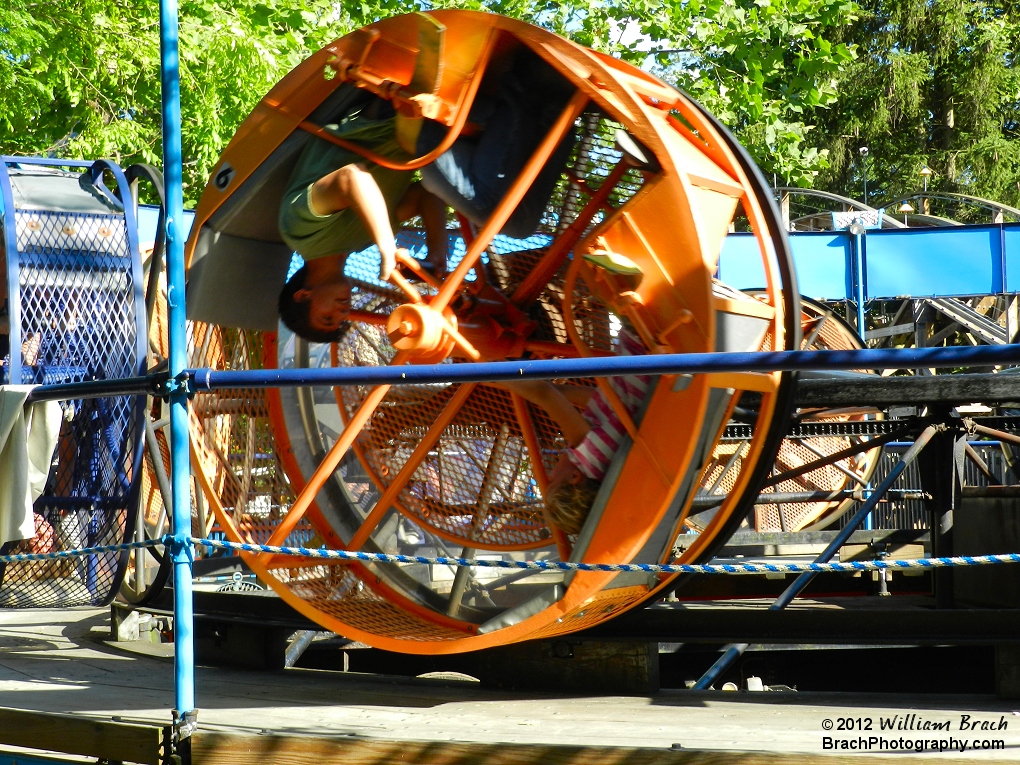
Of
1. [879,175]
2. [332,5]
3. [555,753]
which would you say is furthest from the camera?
[879,175]

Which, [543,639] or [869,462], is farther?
[869,462]

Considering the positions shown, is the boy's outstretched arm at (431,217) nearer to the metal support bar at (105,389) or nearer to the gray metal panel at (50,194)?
the gray metal panel at (50,194)

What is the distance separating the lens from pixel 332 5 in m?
15.1

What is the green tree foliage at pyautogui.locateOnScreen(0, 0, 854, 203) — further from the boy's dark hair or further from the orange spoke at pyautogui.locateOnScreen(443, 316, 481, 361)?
the orange spoke at pyautogui.locateOnScreen(443, 316, 481, 361)

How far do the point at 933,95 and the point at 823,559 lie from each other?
85.0ft

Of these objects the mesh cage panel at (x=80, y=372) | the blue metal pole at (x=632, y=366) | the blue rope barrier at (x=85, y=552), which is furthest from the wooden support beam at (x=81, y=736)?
the blue metal pole at (x=632, y=366)

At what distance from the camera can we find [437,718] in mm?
3988

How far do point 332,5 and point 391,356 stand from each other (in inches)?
428

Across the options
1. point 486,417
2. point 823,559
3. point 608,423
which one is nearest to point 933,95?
point 823,559

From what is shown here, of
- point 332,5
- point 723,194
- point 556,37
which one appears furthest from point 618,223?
point 332,5

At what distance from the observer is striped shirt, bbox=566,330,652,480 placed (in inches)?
168

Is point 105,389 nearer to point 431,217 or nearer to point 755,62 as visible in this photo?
point 431,217

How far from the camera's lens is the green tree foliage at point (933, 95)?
1041 inches

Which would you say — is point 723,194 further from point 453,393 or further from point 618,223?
point 453,393
